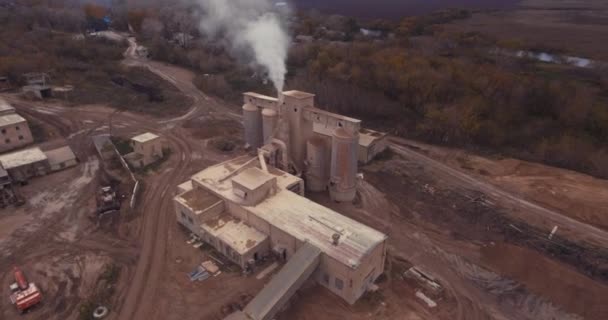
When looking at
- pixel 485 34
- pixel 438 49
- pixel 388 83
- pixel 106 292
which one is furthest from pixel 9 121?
pixel 485 34

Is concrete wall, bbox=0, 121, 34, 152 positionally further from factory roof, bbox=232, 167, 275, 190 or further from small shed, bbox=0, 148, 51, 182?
factory roof, bbox=232, 167, 275, 190

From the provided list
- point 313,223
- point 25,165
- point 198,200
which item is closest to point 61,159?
point 25,165

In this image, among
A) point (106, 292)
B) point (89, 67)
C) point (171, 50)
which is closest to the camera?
point (106, 292)

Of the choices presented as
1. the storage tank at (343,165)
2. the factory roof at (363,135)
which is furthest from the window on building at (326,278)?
the factory roof at (363,135)

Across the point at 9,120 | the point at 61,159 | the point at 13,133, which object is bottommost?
the point at 61,159

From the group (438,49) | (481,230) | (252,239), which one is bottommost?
(481,230)

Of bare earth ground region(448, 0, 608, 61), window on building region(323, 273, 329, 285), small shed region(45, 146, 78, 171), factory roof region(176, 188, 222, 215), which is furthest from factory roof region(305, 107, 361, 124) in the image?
bare earth ground region(448, 0, 608, 61)

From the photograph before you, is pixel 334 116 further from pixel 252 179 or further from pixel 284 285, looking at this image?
pixel 284 285

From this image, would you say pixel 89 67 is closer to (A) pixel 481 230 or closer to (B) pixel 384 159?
(B) pixel 384 159
